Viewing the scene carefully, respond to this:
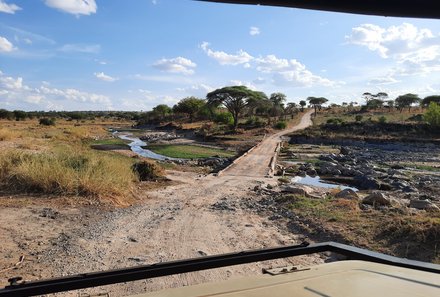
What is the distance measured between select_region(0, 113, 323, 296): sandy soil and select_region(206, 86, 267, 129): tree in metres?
39.1

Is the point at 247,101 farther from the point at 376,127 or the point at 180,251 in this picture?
the point at 180,251

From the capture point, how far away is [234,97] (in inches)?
2005

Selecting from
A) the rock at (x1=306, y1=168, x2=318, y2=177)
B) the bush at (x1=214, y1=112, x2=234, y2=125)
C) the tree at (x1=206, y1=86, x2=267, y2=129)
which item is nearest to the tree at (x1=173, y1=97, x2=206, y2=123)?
the bush at (x1=214, y1=112, x2=234, y2=125)

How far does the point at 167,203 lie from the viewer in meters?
11.9

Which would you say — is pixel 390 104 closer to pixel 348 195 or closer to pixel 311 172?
pixel 311 172

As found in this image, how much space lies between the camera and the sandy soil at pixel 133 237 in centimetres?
604

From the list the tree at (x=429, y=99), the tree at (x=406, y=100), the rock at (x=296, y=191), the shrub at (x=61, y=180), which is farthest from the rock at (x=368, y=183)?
the tree at (x=406, y=100)

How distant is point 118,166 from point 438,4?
12915mm

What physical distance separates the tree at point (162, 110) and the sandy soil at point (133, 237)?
7883 centimetres

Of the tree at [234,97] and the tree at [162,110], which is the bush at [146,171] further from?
the tree at [162,110]

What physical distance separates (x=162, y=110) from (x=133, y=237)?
86404 millimetres

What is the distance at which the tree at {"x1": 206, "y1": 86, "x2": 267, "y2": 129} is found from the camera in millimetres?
50513

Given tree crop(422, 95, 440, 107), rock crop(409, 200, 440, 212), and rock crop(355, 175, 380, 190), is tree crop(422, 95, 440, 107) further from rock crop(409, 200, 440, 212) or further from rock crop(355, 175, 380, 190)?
rock crop(409, 200, 440, 212)

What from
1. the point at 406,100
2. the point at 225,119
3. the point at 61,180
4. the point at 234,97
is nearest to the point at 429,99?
the point at 406,100
